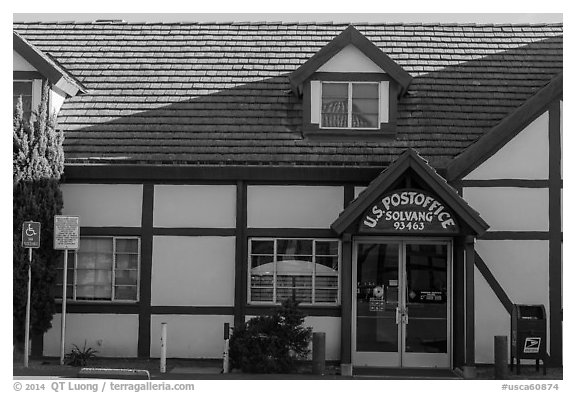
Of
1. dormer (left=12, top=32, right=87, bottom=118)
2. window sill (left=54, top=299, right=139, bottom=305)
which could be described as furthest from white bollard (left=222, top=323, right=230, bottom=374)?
dormer (left=12, top=32, right=87, bottom=118)

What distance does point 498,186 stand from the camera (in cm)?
1557

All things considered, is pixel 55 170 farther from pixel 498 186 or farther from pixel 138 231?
pixel 498 186

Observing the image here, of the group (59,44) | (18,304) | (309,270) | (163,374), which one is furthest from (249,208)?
(59,44)

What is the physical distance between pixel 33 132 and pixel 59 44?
13.8 ft

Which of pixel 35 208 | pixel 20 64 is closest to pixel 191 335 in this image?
pixel 35 208

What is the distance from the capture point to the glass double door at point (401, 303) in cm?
1555

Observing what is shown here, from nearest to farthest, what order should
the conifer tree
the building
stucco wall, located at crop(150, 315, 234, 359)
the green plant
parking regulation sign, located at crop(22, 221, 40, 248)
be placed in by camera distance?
1. parking regulation sign, located at crop(22, 221, 40, 248)
2. the conifer tree
3. the green plant
4. the building
5. stucco wall, located at crop(150, 315, 234, 359)

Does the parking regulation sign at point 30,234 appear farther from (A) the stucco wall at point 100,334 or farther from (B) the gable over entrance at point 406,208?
(B) the gable over entrance at point 406,208

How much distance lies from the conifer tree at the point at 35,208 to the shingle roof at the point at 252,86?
856mm

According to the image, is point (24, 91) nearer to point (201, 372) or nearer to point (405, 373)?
point (201, 372)

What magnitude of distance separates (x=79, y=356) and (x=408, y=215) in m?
6.51

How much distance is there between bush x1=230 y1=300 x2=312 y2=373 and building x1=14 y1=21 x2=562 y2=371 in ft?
3.00

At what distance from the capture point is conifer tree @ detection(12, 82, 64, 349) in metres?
15.0

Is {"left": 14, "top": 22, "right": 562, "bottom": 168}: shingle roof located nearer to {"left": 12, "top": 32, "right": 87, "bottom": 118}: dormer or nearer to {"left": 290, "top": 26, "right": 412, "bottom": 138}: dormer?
{"left": 290, "top": 26, "right": 412, "bottom": 138}: dormer
